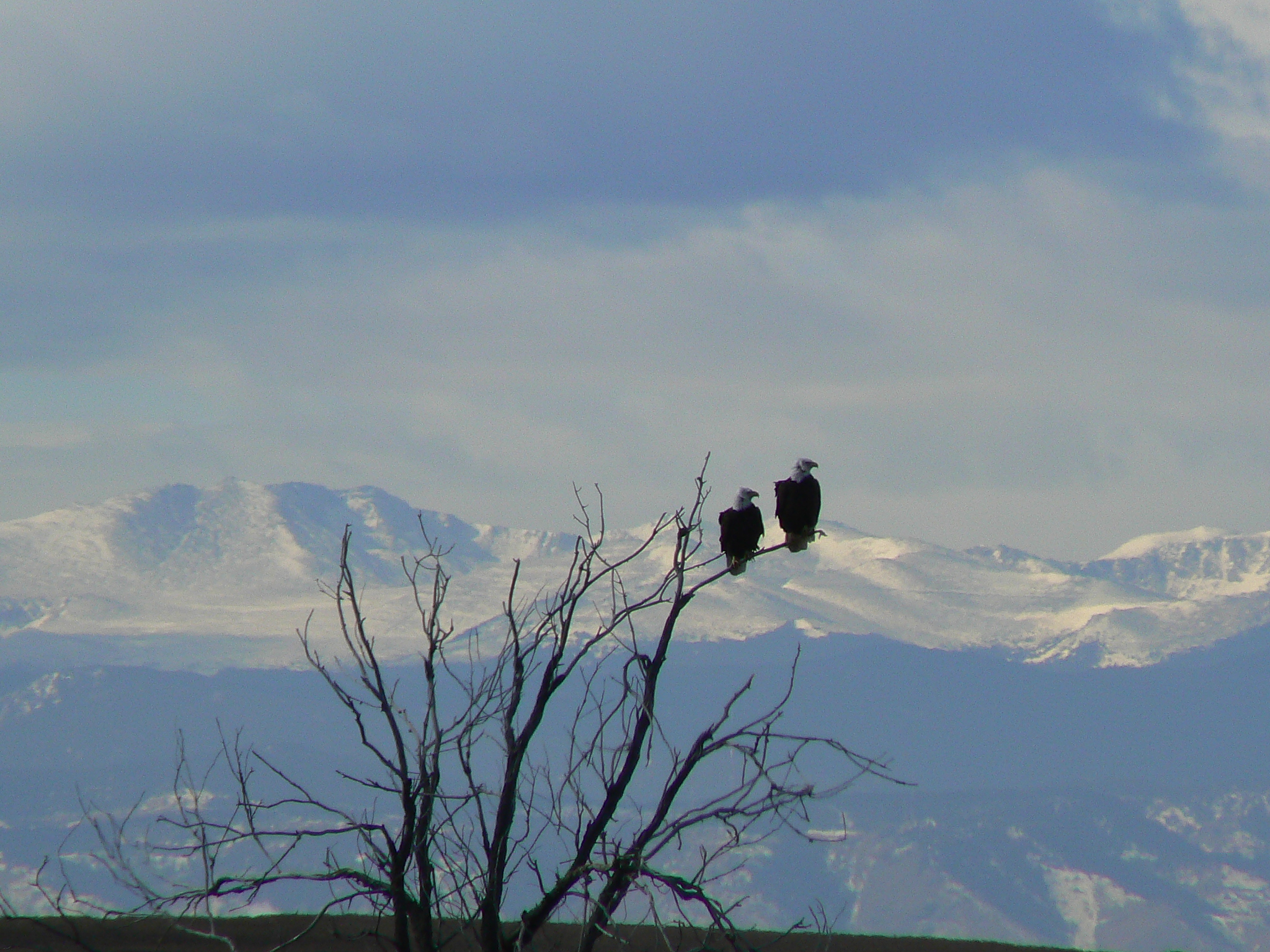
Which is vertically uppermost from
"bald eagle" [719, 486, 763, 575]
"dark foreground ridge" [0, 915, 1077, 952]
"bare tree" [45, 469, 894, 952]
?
"bald eagle" [719, 486, 763, 575]

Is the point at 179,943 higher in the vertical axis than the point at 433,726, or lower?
lower

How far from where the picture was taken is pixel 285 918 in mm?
19734

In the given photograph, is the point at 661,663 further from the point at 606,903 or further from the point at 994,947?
the point at 994,947

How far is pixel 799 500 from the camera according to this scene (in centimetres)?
1284

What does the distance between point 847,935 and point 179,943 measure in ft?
32.8

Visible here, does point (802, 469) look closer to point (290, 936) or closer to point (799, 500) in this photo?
point (799, 500)

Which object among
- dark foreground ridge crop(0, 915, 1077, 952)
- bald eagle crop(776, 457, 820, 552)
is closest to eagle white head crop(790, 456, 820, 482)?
bald eagle crop(776, 457, 820, 552)

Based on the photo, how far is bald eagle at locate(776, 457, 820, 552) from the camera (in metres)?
12.7

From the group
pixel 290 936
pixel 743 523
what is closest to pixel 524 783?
pixel 743 523

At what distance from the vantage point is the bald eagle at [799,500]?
12.7 m

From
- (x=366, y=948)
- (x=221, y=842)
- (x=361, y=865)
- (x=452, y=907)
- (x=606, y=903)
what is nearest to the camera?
(x=221, y=842)

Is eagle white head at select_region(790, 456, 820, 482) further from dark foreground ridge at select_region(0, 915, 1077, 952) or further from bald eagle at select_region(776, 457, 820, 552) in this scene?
dark foreground ridge at select_region(0, 915, 1077, 952)

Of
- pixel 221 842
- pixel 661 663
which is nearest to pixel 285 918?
pixel 221 842

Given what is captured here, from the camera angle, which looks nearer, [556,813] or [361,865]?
[556,813]
